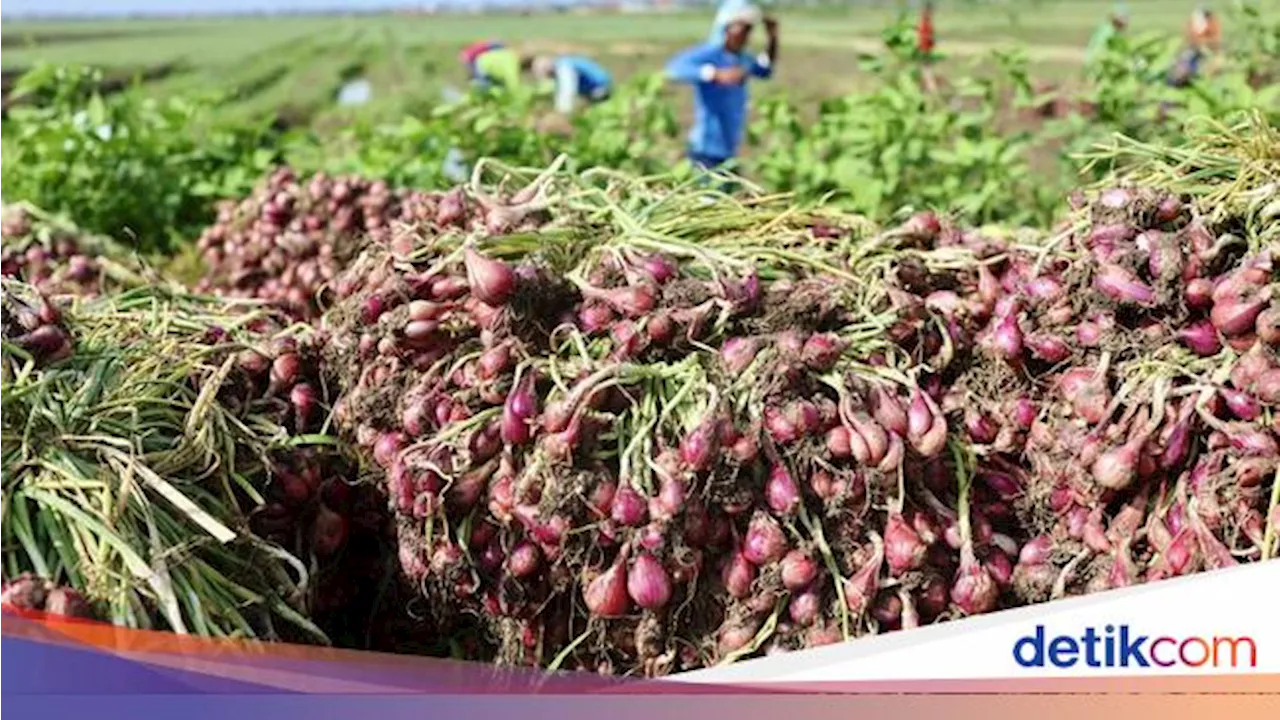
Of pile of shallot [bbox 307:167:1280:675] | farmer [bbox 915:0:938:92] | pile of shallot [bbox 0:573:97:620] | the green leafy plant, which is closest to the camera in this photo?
pile of shallot [bbox 0:573:97:620]

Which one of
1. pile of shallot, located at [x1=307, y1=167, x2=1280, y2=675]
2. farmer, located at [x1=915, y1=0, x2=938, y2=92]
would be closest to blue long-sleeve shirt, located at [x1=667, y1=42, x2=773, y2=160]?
farmer, located at [x1=915, y1=0, x2=938, y2=92]

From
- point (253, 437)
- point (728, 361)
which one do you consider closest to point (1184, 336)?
point (728, 361)

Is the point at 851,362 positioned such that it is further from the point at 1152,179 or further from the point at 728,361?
the point at 1152,179

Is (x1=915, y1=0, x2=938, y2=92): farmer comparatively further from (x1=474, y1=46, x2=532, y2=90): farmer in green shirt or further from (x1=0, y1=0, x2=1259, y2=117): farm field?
(x1=0, y1=0, x2=1259, y2=117): farm field

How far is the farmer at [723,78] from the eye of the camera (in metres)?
7.60

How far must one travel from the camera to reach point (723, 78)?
761 centimetres

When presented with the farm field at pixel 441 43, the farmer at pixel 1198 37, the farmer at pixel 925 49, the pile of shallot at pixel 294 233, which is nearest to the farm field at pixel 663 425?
the pile of shallot at pixel 294 233

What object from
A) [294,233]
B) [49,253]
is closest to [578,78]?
[294,233]

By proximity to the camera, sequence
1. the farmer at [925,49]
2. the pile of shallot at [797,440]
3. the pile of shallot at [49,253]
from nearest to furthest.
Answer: the pile of shallot at [797,440] < the pile of shallot at [49,253] < the farmer at [925,49]

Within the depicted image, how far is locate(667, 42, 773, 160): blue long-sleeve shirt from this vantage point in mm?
7598

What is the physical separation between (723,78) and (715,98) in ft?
0.44

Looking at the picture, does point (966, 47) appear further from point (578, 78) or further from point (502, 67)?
point (502, 67)

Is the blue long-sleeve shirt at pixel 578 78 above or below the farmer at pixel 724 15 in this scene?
below

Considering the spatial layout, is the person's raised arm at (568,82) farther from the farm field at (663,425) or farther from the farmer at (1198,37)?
the farm field at (663,425)
